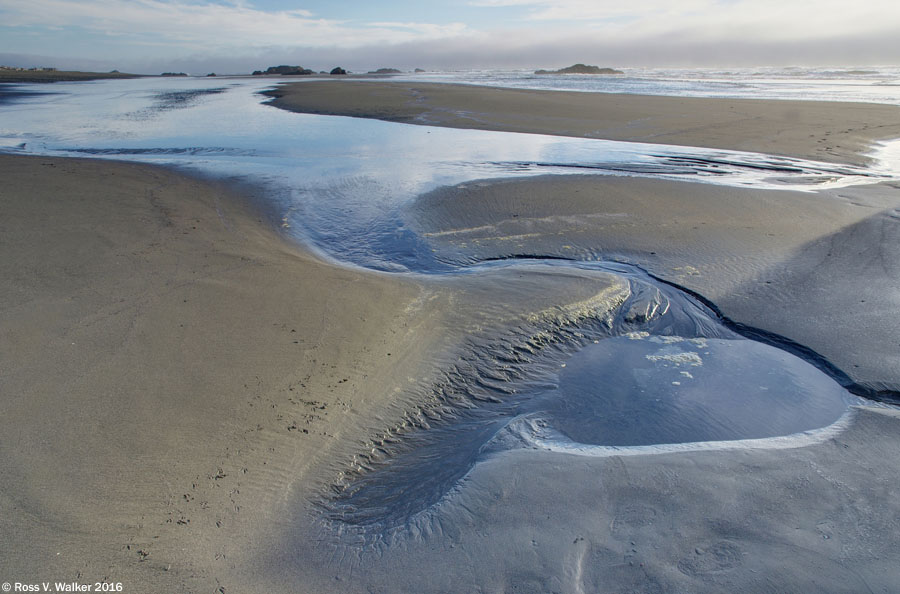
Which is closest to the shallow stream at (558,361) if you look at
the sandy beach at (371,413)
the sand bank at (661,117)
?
the sandy beach at (371,413)

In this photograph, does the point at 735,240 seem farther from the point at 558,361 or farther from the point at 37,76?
the point at 37,76

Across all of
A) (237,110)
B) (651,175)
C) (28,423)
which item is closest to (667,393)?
(28,423)

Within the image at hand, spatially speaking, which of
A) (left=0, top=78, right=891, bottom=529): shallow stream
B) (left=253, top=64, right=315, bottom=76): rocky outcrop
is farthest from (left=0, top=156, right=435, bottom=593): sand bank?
(left=253, top=64, right=315, bottom=76): rocky outcrop

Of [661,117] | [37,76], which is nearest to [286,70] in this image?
[37,76]

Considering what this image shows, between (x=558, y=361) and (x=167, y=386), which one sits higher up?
(x=167, y=386)

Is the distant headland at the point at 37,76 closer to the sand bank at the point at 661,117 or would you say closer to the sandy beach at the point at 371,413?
the sand bank at the point at 661,117

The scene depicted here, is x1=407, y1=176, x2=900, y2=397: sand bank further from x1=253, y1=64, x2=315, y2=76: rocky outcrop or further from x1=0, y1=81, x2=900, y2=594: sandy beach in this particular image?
x1=253, y1=64, x2=315, y2=76: rocky outcrop
